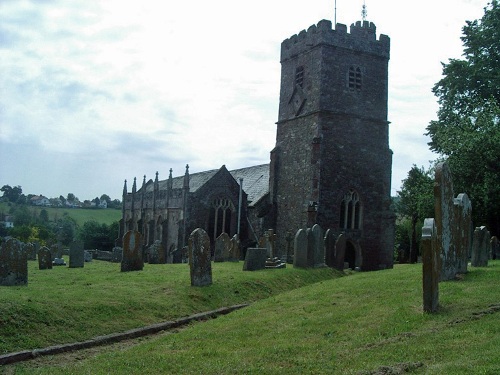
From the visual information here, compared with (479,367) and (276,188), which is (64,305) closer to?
(479,367)

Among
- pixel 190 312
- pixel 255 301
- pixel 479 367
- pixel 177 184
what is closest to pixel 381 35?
pixel 177 184

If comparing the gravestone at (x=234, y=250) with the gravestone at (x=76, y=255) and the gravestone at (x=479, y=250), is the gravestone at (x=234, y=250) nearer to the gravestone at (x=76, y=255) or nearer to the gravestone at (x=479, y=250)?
the gravestone at (x=76, y=255)

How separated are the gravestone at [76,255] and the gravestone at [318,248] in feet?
32.5

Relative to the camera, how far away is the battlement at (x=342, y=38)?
107 feet

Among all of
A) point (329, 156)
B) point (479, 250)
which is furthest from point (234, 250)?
point (479, 250)

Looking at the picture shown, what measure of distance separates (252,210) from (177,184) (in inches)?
435

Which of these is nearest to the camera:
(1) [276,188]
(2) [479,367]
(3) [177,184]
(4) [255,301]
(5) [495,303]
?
(2) [479,367]

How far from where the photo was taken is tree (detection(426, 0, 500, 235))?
84.6 ft

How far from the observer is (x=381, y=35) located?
34.4 m

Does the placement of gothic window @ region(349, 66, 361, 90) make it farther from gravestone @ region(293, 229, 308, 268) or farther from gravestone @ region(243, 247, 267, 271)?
gravestone @ region(243, 247, 267, 271)

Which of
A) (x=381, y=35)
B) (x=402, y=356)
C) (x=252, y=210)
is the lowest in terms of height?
(x=402, y=356)

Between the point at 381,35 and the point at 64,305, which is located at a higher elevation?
the point at 381,35

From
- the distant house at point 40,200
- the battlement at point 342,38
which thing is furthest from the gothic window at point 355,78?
the distant house at point 40,200

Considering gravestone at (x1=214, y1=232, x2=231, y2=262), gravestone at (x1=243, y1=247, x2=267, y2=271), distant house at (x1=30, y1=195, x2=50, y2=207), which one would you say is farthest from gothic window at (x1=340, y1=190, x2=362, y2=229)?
distant house at (x1=30, y1=195, x2=50, y2=207)
